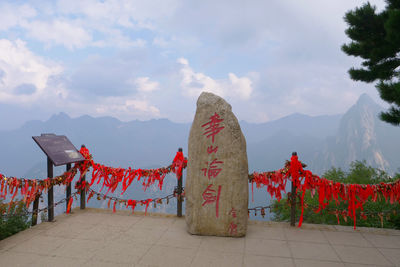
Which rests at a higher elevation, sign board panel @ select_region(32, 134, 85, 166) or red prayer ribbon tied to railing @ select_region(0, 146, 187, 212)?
sign board panel @ select_region(32, 134, 85, 166)

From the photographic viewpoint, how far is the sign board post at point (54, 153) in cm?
515

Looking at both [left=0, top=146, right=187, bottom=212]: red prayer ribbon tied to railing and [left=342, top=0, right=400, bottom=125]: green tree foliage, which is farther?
[left=342, top=0, right=400, bottom=125]: green tree foliage

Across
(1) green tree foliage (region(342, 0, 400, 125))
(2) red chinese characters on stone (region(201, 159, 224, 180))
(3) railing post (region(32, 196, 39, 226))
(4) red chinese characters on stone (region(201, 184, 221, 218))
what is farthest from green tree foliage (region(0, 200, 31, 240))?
(1) green tree foliage (region(342, 0, 400, 125))

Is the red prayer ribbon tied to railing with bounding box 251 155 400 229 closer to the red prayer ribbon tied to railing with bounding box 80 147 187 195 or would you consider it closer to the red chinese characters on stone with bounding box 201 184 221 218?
the red chinese characters on stone with bounding box 201 184 221 218

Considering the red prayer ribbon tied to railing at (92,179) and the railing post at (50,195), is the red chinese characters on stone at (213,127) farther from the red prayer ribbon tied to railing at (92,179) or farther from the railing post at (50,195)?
the railing post at (50,195)

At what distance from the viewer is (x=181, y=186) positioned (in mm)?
5527

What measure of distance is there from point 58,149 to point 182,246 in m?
2.97

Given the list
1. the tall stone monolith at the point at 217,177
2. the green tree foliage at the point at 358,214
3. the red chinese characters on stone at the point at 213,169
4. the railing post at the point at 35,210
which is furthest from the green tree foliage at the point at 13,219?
the green tree foliage at the point at 358,214

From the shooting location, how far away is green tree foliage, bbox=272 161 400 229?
570 cm

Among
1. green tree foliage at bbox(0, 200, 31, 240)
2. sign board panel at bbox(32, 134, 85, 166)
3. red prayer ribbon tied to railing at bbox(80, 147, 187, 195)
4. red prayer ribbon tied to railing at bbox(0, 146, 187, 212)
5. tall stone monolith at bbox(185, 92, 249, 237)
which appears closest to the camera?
tall stone monolith at bbox(185, 92, 249, 237)

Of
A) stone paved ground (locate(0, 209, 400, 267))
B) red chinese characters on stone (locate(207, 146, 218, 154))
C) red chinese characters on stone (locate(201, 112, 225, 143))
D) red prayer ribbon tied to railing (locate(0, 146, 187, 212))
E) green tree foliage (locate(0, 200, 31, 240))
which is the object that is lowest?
stone paved ground (locate(0, 209, 400, 267))

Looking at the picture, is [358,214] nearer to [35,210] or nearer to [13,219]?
[35,210]

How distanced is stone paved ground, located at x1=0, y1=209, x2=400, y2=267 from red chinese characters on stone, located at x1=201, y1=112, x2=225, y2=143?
1619 mm

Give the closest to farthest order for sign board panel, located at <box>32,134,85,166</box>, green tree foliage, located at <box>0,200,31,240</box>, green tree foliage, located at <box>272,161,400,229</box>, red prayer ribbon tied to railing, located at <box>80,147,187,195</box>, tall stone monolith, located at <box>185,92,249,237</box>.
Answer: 1. tall stone monolith, located at <box>185,92,249,237</box>
2. green tree foliage, located at <box>0,200,31,240</box>
3. sign board panel, located at <box>32,134,85,166</box>
4. red prayer ribbon tied to railing, located at <box>80,147,187,195</box>
5. green tree foliage, located at <box>272,161,400,229</box>
